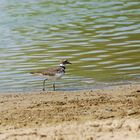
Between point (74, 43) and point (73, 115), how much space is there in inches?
357

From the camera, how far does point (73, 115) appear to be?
8.84 m

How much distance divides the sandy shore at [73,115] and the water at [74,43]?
1.32 m

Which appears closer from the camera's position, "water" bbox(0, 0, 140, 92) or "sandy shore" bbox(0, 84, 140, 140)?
"sandy shore" bbox(0, 84, 140, 140)

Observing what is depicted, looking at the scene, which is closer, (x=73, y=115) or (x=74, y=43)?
(x=73, y=115)

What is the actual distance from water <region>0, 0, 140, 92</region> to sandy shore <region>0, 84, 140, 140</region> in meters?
1.32

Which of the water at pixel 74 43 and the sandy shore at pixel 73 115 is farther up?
the sandy shore at pixel 73 115

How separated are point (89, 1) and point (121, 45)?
1316 cm

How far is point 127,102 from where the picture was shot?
987cm

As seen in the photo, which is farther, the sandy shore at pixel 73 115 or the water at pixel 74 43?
the water at pixel 74 43

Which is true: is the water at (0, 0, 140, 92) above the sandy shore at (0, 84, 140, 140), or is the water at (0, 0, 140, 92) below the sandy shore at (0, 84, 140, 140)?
below

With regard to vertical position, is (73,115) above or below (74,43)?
above

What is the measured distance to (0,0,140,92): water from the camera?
44.1 ft

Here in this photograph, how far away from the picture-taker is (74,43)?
17.8 meters

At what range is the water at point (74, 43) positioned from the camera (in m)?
13.4
